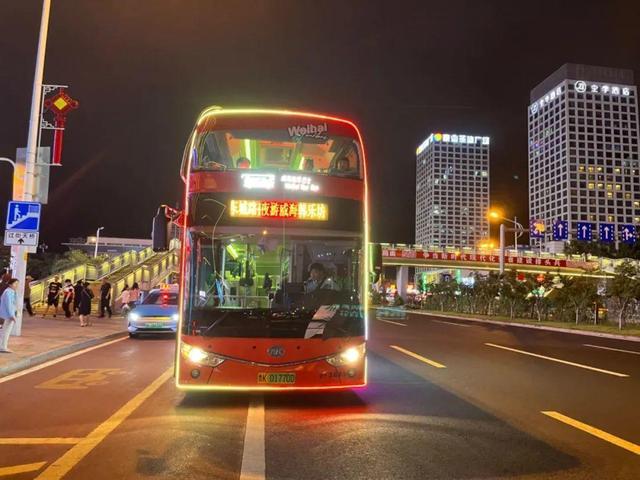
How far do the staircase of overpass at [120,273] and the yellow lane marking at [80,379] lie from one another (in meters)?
18.2

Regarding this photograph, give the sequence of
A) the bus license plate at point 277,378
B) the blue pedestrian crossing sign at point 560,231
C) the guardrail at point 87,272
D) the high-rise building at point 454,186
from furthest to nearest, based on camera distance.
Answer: the high-rise building at point 454,186
the blue pedestrian crossing sign at point 560,231
the guardrail at point 87,272
the bus license plate at point 277,378

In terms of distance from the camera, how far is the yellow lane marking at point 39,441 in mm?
5805

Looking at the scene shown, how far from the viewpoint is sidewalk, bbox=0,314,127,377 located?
11.2m

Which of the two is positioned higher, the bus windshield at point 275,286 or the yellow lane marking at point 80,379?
the bus windshield at point 275,286

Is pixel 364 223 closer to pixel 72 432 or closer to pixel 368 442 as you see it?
pixel 368 442

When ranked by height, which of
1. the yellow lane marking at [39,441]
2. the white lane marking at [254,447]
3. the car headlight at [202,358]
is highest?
the car headlight at [202,358]

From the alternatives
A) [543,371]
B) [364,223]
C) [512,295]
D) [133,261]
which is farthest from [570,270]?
[364,223]

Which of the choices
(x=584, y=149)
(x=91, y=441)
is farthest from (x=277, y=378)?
(x=584, y=149)

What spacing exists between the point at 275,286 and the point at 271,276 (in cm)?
15

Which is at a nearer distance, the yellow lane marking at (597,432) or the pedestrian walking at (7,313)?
the yellow lane marking at (597,432)

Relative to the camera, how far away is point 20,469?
4.95 m

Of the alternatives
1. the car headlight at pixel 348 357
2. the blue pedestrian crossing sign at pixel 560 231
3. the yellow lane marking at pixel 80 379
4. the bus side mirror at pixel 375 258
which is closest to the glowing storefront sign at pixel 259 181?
the bus side mirror at pixel 375 258

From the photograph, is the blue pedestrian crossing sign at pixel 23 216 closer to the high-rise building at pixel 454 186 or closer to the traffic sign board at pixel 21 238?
the traffic sign board at pixel 21 238

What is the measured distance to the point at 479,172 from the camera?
121 meters
